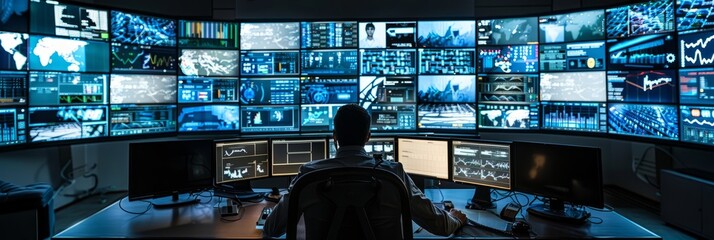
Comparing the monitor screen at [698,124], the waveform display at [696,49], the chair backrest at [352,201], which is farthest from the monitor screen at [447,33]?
the chair backrest at [352,201]

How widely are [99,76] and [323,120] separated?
2.13 meters

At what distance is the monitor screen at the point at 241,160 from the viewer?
2.78 m

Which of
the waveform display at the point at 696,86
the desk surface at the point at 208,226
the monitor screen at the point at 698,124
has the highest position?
the waveform display at the point at 696,86

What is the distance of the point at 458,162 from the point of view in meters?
2.71

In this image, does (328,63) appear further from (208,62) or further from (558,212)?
(558,212)

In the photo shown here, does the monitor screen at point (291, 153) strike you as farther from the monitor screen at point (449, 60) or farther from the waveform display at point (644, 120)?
the waveform display at point (644, 120)

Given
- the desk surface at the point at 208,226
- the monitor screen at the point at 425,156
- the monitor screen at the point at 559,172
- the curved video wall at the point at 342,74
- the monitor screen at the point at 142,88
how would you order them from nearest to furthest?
the desk surface at the point at 208,226 < the monitor screen at the point at 559,172 < the monitor screen at the point at 425,156 < the curved video wall at the point at 342,74 < the monitor screen at the point at 142,88


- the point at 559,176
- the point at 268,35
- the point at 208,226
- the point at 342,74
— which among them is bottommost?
the point at 208,226

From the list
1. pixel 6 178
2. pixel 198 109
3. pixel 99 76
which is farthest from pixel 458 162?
pixel 6 178

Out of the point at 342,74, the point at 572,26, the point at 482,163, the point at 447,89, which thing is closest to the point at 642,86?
the point at 572,26

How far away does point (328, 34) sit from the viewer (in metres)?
4.42

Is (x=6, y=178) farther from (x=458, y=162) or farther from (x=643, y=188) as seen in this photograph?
(x=643, y=188)

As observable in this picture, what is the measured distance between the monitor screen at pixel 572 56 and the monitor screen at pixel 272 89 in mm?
2478

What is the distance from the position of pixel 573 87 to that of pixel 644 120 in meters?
0.66
